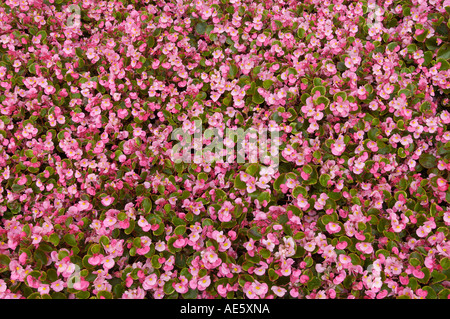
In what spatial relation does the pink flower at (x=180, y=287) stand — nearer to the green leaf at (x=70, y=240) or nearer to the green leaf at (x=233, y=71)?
the green leaf at (x=70, y=240)

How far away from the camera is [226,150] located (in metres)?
2.09

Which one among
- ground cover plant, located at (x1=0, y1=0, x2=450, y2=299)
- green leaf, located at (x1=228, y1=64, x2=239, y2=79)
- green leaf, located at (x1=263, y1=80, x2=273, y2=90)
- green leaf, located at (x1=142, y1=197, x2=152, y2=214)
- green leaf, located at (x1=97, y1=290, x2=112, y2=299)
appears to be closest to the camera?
green leaf, located at (x1=97, y1=290, x2=112, y2=299)

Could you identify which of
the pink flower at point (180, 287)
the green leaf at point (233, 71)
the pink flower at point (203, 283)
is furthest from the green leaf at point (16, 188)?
the green leaf at point (233, 71)

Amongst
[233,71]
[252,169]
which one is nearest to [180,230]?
[252,169]

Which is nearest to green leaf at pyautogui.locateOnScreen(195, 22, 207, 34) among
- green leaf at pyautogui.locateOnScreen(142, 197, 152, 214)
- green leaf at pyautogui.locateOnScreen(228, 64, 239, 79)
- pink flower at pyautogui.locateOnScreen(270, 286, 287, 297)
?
green leaf at pyautogui.locateOnScreen(228, 64, 239, 79)

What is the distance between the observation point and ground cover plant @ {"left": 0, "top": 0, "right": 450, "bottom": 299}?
1705 millimetres

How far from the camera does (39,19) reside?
8.92 ft

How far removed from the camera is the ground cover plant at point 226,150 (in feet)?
5.59

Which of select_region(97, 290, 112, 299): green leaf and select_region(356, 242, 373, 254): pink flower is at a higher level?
select_region(356, 242, 373, 254): pink flower

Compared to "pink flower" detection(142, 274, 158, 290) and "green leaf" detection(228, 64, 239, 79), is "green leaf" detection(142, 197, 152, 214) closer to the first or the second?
"pink flower" detection(142, 274, 158, 290)

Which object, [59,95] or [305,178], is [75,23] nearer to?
[59,95]

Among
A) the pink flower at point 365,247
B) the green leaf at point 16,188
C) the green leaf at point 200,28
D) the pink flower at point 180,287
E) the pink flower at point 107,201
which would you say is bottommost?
the pink flower at point 180,287

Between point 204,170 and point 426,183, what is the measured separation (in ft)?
4.41
